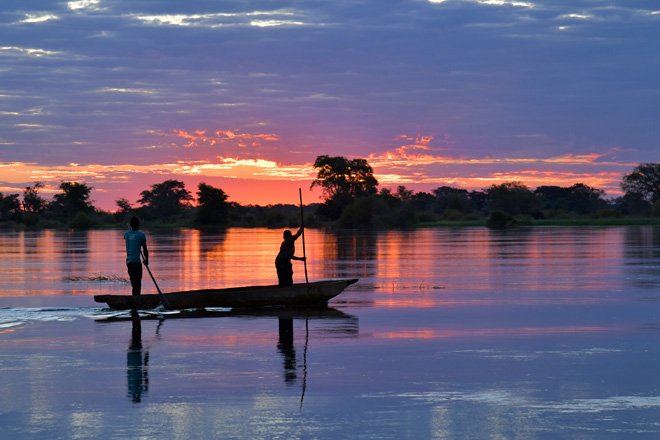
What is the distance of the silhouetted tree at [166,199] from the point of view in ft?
560

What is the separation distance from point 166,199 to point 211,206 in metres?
36.6

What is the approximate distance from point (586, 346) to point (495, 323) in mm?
2986

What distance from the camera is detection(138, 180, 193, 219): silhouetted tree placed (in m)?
171

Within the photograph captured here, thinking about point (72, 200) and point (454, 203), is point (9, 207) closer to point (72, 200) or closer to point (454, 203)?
point (72, 200)

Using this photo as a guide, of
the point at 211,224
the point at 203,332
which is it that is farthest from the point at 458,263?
the point at 211,224

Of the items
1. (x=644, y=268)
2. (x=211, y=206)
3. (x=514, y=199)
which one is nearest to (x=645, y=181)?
(x=514, y=199)

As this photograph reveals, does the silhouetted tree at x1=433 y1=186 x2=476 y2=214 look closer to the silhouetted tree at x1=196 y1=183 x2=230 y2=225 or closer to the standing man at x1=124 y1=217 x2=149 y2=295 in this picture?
the silhouetted tree at x1=196 y1=183 x2=230 y2=225

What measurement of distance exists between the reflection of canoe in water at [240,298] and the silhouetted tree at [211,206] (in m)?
120

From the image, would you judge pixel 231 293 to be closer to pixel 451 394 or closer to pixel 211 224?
pixel 451 394

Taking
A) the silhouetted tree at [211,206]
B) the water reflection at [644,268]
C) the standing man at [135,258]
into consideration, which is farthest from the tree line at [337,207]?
the standing man at [135,258]

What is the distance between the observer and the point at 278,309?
58.2 feet

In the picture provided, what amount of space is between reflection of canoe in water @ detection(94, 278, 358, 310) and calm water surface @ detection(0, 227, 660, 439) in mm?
600

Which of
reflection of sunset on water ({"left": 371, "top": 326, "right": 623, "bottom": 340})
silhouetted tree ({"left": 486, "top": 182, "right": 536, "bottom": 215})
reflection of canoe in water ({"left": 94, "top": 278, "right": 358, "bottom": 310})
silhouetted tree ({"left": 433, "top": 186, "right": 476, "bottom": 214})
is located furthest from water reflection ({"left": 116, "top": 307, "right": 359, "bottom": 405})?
silhouetted tree ({"left": 433, "top": 186, "right": 476, "bottom": 214})

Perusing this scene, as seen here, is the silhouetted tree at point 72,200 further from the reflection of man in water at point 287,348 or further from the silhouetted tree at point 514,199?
the reflection of man in water at point 287,348
